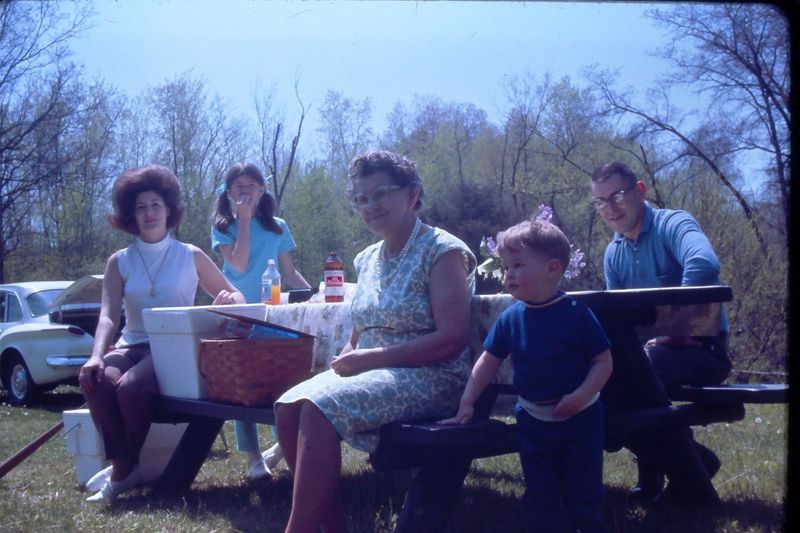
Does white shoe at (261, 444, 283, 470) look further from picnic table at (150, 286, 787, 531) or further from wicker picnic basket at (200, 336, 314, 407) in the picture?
wicker picnic basket at (200, 336, 314, 407)

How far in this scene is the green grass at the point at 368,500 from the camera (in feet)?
12.0

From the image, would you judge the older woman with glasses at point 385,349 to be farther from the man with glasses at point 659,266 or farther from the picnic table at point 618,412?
the man with glasses at point 659,266

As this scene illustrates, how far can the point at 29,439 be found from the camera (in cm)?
764

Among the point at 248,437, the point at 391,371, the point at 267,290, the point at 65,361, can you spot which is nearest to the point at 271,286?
the point at 267,290

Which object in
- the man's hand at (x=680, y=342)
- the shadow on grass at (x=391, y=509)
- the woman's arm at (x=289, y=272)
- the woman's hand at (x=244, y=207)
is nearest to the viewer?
the shadow on grass at (x=391, y=509)

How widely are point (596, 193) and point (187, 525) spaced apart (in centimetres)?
249

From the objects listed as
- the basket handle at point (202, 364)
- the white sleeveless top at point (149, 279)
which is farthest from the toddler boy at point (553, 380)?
the white sleeveless top at point (149, 279)

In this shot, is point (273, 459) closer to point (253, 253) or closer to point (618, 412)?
point (253, 253)

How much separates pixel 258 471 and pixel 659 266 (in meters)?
2.71

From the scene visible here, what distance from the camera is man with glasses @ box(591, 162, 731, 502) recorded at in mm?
3635

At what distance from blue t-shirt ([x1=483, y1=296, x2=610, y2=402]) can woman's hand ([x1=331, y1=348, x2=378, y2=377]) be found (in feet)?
1.96

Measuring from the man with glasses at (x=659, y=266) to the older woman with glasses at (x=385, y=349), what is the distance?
36.6 inches

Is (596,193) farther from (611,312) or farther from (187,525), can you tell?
(187,525)

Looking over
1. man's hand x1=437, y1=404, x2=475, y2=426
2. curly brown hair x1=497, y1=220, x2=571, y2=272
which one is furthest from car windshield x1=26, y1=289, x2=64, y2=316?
curly brown hair x1=497, y1=220, x2=571, y2=272
